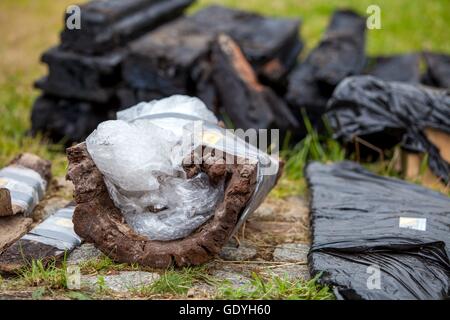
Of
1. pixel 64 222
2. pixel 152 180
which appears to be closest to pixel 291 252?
pixel 152 180

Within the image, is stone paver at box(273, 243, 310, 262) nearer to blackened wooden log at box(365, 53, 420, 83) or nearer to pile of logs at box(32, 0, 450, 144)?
pile of logs at box(32, 0, 450, 144)

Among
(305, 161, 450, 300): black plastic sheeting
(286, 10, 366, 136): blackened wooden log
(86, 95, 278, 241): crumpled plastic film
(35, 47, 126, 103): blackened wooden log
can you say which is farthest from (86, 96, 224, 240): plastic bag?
(286, 10, 366, 136): blackened wooden log

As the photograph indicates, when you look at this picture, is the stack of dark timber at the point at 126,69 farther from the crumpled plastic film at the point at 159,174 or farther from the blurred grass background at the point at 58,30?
the crumpled plastic film at the point at 159,174

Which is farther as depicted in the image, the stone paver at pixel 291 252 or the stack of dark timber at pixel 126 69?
the stack of dark timber at pixel 126 69

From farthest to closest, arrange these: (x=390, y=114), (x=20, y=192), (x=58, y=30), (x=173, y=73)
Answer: (x=58, y=30)
(x=173, y=73)
(x=390, y=114)
(x=20, y=192)

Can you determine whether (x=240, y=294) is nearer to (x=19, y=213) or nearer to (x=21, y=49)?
(x=19, y=213)

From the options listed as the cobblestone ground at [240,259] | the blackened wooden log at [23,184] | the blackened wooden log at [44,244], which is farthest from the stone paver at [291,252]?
the blackened wooden log at [23,184]

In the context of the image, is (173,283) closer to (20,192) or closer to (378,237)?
(378,237)
